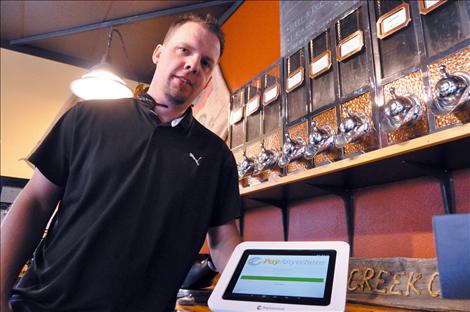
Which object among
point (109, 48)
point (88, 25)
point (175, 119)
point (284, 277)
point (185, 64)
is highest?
point (88, 25)

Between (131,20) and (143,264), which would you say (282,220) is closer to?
(143,264)

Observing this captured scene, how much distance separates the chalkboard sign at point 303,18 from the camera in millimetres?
2076

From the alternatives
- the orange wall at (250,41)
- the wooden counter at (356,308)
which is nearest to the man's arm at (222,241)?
the wooden counter at (356,308)

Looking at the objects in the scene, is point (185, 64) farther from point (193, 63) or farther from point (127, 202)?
point (127, 202)

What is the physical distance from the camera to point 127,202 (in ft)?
3.18

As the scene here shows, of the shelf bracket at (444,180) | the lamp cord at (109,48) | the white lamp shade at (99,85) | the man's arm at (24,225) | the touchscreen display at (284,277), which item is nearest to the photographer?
the touchscreen display at (284,277)

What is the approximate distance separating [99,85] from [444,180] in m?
3.11

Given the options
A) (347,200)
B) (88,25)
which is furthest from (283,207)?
(88,25)

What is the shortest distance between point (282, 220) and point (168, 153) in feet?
3.57

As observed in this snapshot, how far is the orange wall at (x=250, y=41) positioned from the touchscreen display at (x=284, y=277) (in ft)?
7.27

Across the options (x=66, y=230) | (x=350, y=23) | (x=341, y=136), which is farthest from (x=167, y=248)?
(x=350, y=23)

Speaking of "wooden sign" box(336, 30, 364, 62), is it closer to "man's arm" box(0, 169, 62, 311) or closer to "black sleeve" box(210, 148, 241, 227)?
"black sleeve" box(210, 148, 241, 227)

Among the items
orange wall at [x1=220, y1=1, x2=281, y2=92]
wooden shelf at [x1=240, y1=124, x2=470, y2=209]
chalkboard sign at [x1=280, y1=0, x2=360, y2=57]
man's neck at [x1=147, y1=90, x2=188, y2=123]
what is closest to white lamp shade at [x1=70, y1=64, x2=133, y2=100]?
orange wall at [x1=220, y1=1, x2=281, y2=92]

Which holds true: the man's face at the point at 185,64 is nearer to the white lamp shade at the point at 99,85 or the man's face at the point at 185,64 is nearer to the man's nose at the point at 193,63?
the man's nose at the point at 193,63
